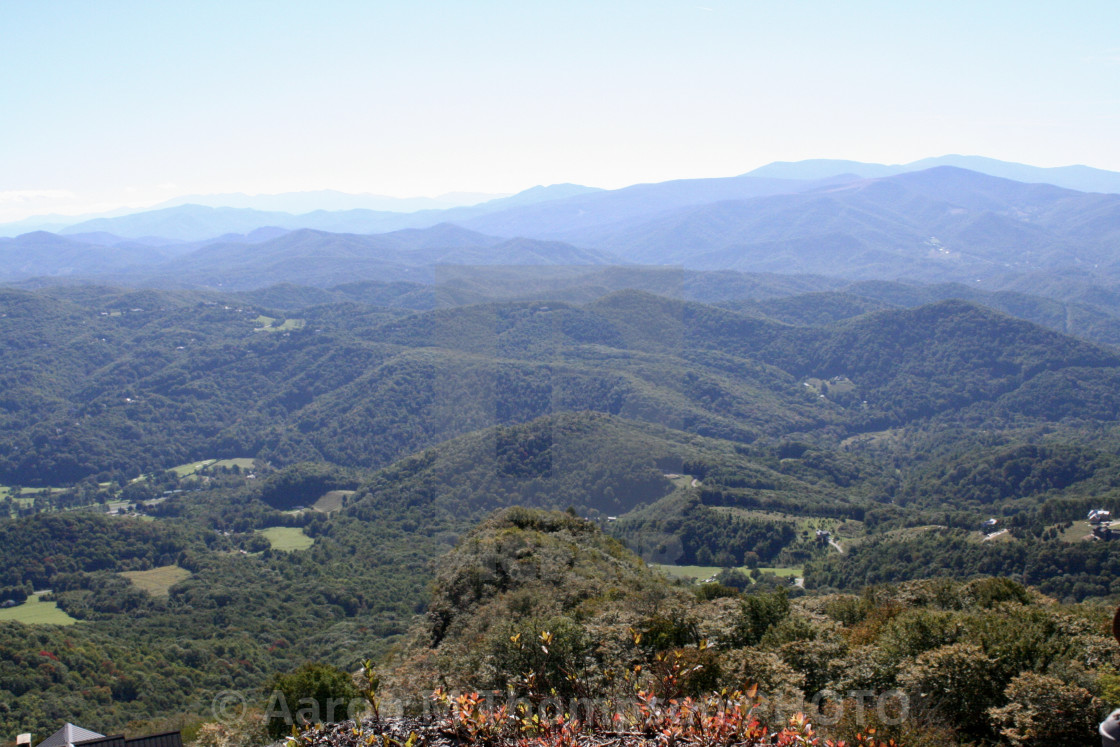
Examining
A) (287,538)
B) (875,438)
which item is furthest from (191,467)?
(875,438)

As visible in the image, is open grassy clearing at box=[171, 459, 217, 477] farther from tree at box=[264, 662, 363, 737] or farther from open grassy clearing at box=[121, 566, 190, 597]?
tree at box=[264, 662, 363, 737]

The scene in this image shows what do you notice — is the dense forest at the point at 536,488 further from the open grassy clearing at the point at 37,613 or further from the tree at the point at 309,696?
the tree at the point at 309,696

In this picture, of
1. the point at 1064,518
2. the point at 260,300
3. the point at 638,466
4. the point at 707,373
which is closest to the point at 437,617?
the point at 638,466

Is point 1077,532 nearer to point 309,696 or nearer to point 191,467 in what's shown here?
point 309,696

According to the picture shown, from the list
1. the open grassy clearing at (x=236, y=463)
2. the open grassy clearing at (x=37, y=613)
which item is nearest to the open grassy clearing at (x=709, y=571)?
the open grassy clearing at (x=37, y=613)

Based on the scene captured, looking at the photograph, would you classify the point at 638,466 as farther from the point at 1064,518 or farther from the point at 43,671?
the point at 43,671
